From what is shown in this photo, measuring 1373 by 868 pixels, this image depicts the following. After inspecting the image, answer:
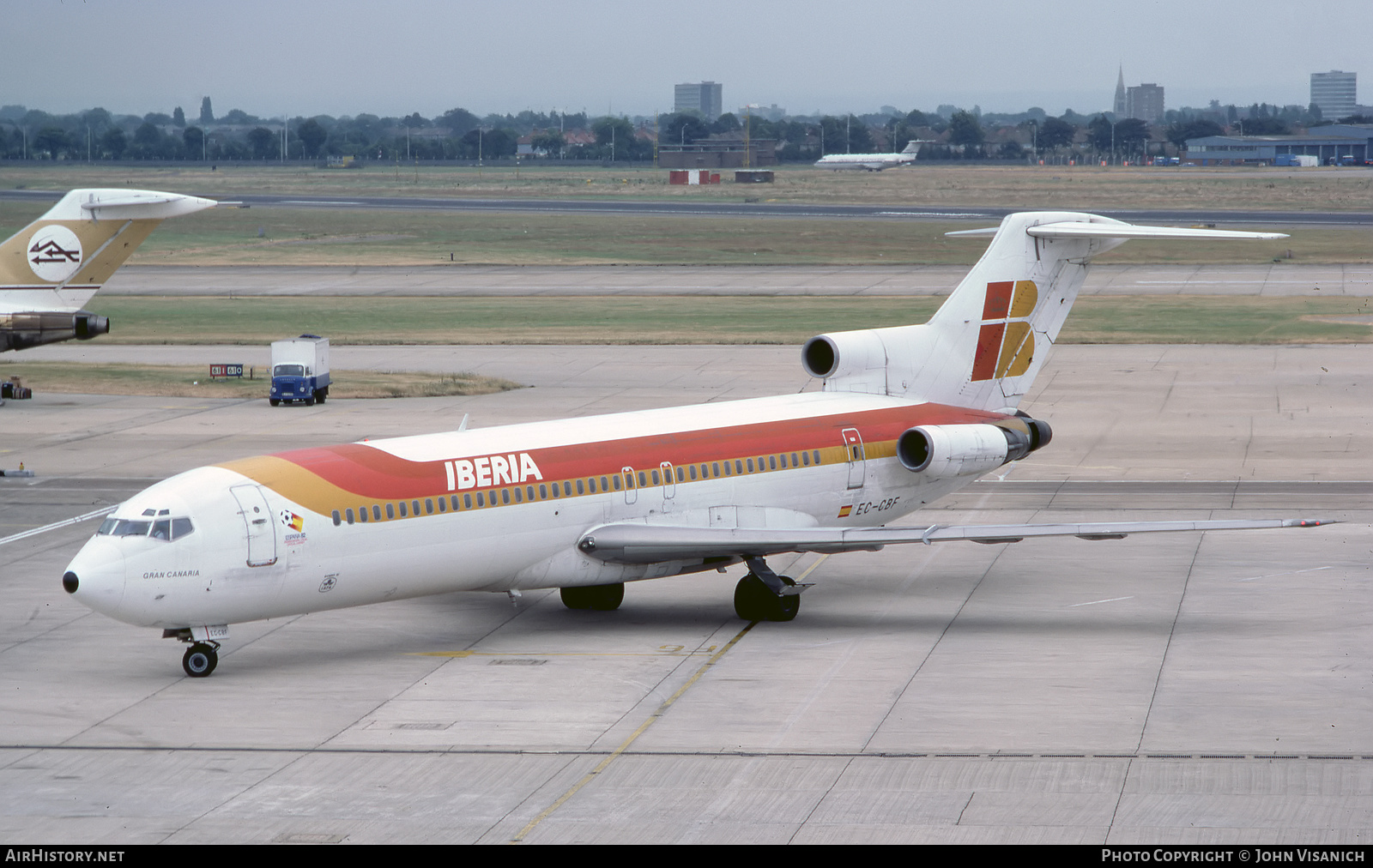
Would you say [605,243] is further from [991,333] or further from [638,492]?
[638,492]

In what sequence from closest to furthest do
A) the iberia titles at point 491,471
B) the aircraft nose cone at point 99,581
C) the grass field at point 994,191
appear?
the aircraft nose cone at point 99,581
the iberia titles at point 491,471
the grass field at point 994,191

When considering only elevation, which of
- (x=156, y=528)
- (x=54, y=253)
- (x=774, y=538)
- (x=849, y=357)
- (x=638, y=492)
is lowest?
(x=774, y=538)

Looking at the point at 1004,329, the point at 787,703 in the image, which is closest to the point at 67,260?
the point at 1004,329

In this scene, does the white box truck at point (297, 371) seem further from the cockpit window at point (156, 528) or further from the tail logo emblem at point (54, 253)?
the cockpit window at point (156, 528)

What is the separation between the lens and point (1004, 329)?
31.3 metres

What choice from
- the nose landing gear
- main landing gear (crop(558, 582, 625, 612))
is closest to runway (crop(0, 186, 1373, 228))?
main landing gear (crop(558, 582, 625, 612))

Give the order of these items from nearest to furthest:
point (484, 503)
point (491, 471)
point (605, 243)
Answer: point (484, 503) < point (491, 471) < point (605, 243)

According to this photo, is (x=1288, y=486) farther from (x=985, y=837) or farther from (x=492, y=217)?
(x=492, y=217)

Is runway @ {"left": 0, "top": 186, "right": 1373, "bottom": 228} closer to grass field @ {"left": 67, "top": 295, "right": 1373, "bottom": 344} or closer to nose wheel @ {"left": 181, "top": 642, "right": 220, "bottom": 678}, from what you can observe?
grass field @ {"left": 67, "top": 295, "right": 1373, "bottom": 344}

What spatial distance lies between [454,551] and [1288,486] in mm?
21847

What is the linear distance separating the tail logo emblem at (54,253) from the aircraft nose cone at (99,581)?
93.5 feet

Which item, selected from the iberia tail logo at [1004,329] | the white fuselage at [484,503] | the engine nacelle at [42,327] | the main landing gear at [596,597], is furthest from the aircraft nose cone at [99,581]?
the engine nacelle at [42,327]

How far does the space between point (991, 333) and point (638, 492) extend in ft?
27.9

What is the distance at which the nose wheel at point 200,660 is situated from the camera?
2369cm
